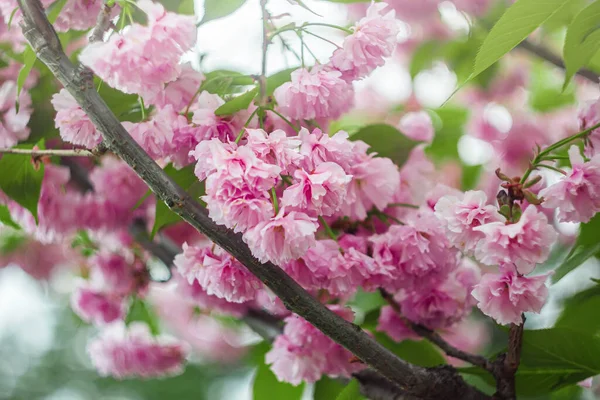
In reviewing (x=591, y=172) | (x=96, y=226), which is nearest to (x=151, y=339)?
(x=96, y=226)

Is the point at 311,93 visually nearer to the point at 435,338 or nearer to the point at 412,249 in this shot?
the point at 412,249

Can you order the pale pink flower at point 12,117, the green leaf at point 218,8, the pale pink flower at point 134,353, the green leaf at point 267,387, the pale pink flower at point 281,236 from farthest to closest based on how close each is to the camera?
the pale pink flower at point 134,353, the green leaf at point 267,387, the pale pink flower at point 12,117, the green leaf at point 218,8, the pale pink flower at point 281,236

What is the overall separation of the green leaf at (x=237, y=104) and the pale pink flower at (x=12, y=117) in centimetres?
26

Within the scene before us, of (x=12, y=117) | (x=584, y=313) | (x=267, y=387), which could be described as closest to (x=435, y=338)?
(x=584, y=313)

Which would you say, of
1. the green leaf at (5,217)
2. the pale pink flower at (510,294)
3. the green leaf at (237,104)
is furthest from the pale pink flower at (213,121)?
the green leaf at (5,217)

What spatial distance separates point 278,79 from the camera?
595 millimetres

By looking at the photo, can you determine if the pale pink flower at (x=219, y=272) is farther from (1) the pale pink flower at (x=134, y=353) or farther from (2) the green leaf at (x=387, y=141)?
(1) the pale pink flower at (x=134, y=353)

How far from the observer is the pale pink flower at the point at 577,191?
46cm

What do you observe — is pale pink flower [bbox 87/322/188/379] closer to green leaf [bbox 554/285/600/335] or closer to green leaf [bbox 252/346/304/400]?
green leaf [bbox 252/346/304/400]

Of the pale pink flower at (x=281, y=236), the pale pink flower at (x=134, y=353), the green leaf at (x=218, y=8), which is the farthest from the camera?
the pale pink flower at (x=134, y=353)

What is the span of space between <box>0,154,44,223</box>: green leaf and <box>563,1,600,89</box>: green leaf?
1.59 ft

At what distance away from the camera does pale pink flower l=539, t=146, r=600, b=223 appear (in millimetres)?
458

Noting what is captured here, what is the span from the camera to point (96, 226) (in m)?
0.81

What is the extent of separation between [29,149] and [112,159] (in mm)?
160
